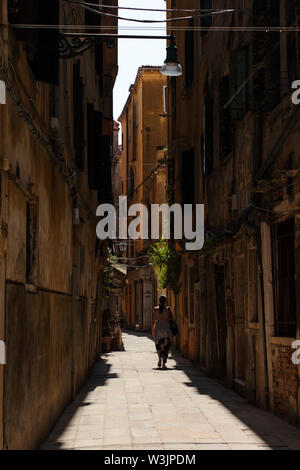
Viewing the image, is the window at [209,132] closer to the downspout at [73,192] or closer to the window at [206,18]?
the window at [206,18]

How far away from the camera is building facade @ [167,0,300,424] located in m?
9.66

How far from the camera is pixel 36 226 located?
7.76 meters

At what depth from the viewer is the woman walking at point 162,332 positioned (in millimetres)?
17703

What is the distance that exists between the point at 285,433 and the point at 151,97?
38.5 m

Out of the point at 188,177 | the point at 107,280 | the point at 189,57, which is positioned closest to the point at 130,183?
the point at 107,280

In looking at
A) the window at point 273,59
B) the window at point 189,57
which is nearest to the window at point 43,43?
the window at point 273,59

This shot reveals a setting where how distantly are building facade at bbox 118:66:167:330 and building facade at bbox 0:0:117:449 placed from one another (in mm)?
26210

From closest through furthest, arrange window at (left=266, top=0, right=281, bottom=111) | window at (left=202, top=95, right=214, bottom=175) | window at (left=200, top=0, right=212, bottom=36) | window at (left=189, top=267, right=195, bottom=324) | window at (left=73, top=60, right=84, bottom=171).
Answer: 1. window at (left=266, top=0, right=281, bottom=111)
2. window at (left=73, top=60, right=84, bottom=171)
3. window at (left=202, top=95, right=214, bottom=175)
4. window at (left=200, top=0, right=212, bottom=36)
5. window at (left=189, top=267, right=195, bottom=324)

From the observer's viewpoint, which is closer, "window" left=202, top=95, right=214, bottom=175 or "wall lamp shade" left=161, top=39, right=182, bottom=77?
"wall lamp shade" left=161, top=39, right=182, bottom=77

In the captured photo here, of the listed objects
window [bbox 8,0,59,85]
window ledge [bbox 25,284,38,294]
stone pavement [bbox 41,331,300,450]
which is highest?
window [bbox 8,0,59,85]

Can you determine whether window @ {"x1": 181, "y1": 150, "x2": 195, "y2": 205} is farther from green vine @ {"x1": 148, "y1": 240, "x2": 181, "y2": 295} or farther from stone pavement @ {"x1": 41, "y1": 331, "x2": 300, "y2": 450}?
stone pavement @ {"x1": 41, "y1": 331, "x2": 300, "y2": 450}

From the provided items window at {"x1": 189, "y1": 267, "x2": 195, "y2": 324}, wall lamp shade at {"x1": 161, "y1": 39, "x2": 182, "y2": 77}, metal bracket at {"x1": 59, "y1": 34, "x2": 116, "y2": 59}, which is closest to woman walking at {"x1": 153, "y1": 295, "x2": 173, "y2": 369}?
window at {"x1": 189, "y1": 267, "x2": 195, "y2": 324}

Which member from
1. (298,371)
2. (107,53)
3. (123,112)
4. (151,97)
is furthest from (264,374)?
(123,112)

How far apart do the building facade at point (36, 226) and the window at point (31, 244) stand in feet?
0.03
